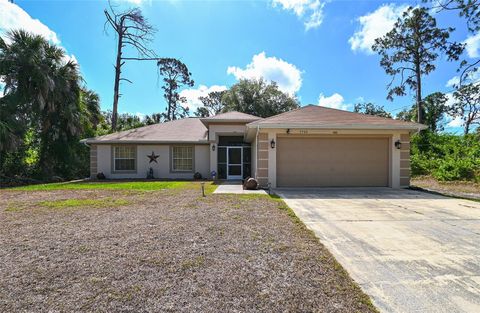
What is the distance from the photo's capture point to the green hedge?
13641mm

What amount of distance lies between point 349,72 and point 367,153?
958cm

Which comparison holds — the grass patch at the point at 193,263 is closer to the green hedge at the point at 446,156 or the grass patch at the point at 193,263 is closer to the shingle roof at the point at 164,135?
the shingle roof at the point at 164,135

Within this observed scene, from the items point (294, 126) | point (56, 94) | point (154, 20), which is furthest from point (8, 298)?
point (154, 20)

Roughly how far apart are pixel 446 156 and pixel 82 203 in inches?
794

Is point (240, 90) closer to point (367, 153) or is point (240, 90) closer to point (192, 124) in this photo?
point (192, 124)

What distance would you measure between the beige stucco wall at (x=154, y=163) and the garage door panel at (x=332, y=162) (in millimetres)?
6425

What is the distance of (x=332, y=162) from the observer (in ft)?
37.2

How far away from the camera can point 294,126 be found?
35.0 ft

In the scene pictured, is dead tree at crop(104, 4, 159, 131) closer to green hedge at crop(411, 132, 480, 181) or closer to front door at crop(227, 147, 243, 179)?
front door at crop(227, 147, 243, 179)

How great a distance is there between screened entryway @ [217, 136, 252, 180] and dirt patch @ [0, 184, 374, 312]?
9.87 meters

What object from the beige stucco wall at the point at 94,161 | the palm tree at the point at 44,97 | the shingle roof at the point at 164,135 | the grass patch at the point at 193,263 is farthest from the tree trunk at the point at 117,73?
the grass patch at the point at 193,263

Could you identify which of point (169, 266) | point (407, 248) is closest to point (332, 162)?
point (407, 248)

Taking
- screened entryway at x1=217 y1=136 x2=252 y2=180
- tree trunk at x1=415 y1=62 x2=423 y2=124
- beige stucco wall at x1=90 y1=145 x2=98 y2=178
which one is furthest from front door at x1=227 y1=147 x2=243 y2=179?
tree trunk at x1=415 y1=62 x2=423 y2=124

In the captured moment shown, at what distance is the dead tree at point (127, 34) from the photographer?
21.9 meters
